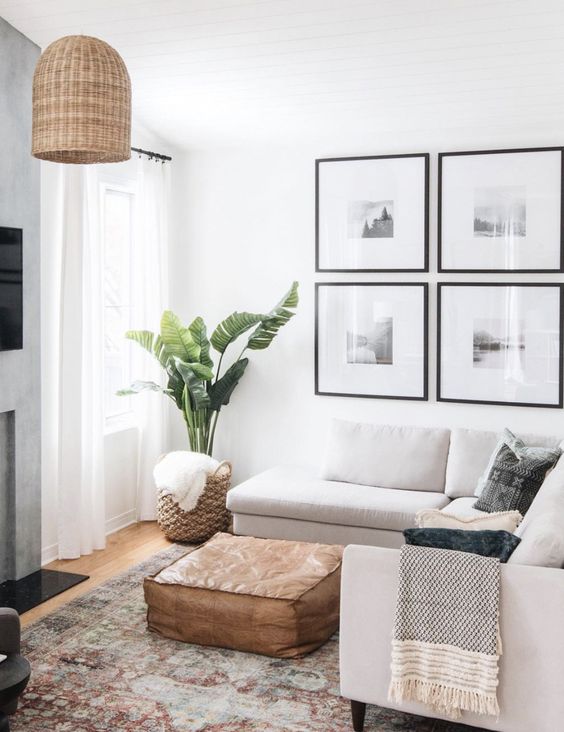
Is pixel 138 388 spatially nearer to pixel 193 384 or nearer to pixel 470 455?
pixel 193 384

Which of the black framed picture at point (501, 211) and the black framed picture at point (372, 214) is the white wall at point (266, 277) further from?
the black framed picture at point (501, 211)

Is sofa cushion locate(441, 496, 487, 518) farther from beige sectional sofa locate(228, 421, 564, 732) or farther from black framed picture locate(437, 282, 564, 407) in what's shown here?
black framed picture locate(437, 282, 564, 407)

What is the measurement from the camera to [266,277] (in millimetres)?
5914

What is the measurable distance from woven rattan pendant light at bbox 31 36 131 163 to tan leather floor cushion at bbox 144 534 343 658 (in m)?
2.01

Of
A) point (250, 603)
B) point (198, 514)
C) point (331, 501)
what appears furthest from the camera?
point (198, 514)

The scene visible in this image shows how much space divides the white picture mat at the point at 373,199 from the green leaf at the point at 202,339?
893 millimetres

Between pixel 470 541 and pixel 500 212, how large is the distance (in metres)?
2.85

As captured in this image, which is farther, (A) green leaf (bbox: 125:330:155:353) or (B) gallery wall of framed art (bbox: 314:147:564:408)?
(A) green leaf (bbox: 125:330:155:353)

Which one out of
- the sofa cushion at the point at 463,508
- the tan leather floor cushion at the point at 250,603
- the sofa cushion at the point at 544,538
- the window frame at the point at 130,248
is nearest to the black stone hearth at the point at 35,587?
the tan leather floor cushion at the point at 250,603

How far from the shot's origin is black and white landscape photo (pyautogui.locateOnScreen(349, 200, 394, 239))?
5.52 metres

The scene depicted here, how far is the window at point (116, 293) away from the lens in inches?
225

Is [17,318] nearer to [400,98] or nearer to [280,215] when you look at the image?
[280,215]

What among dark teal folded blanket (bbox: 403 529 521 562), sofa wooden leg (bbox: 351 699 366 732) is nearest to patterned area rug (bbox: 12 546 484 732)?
sofa wooden leg (bbox: 351 699 366 732)

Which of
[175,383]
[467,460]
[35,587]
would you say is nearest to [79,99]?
[35,587]
